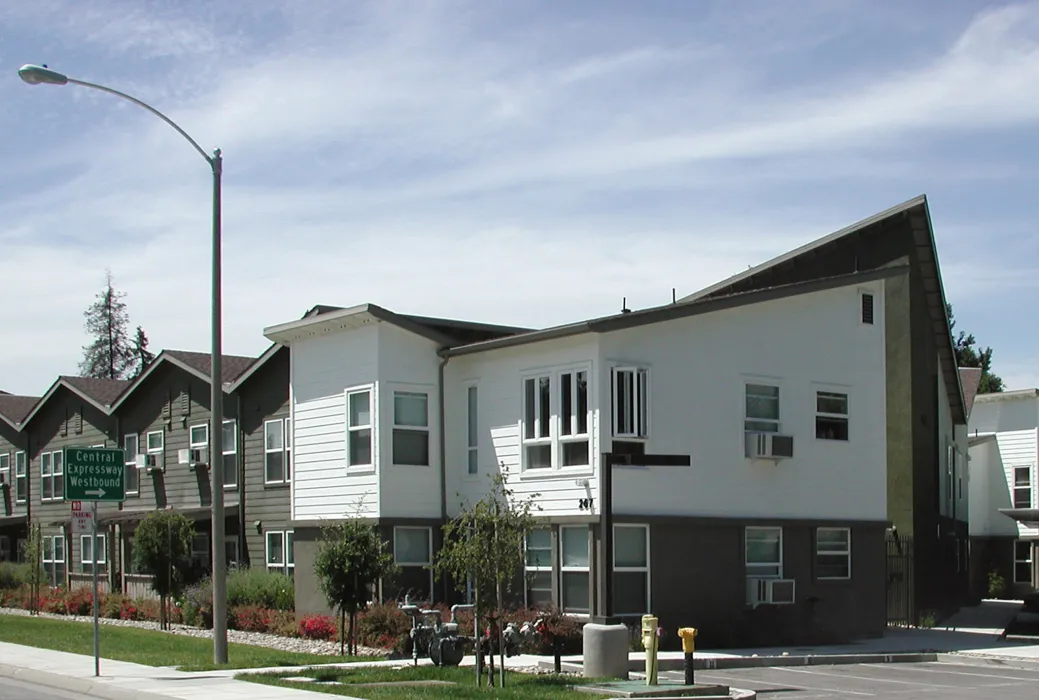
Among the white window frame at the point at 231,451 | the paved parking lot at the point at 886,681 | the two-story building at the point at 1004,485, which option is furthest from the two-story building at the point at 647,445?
the two-story building at the point at 1004,485

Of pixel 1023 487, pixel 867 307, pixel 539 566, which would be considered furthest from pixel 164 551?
pixel 1023 487

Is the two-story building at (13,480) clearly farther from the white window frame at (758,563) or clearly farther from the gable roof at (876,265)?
the white window frame at (758,563)

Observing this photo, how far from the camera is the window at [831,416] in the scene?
27.0 meters

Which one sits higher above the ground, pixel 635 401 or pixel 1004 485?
pixel 635 401

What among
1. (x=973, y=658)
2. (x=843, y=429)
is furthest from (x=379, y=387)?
(x=973, y=658)

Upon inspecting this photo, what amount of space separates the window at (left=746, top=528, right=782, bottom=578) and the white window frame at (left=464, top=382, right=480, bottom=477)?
5.35m

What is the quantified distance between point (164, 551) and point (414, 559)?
18.5ft

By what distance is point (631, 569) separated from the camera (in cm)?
2378

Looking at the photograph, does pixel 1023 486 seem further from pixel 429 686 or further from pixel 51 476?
pixel 429 686

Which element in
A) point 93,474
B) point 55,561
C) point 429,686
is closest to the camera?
point 429,686

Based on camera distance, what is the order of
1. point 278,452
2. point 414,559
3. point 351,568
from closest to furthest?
point 351,568 < point 414,559 < point 278,452

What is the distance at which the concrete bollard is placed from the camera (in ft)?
61.8

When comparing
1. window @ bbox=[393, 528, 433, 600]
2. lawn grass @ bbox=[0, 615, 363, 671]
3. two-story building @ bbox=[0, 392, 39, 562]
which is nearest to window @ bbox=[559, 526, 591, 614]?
window @ bbox=[393, 528, 433, 600]

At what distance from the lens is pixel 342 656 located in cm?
2188
